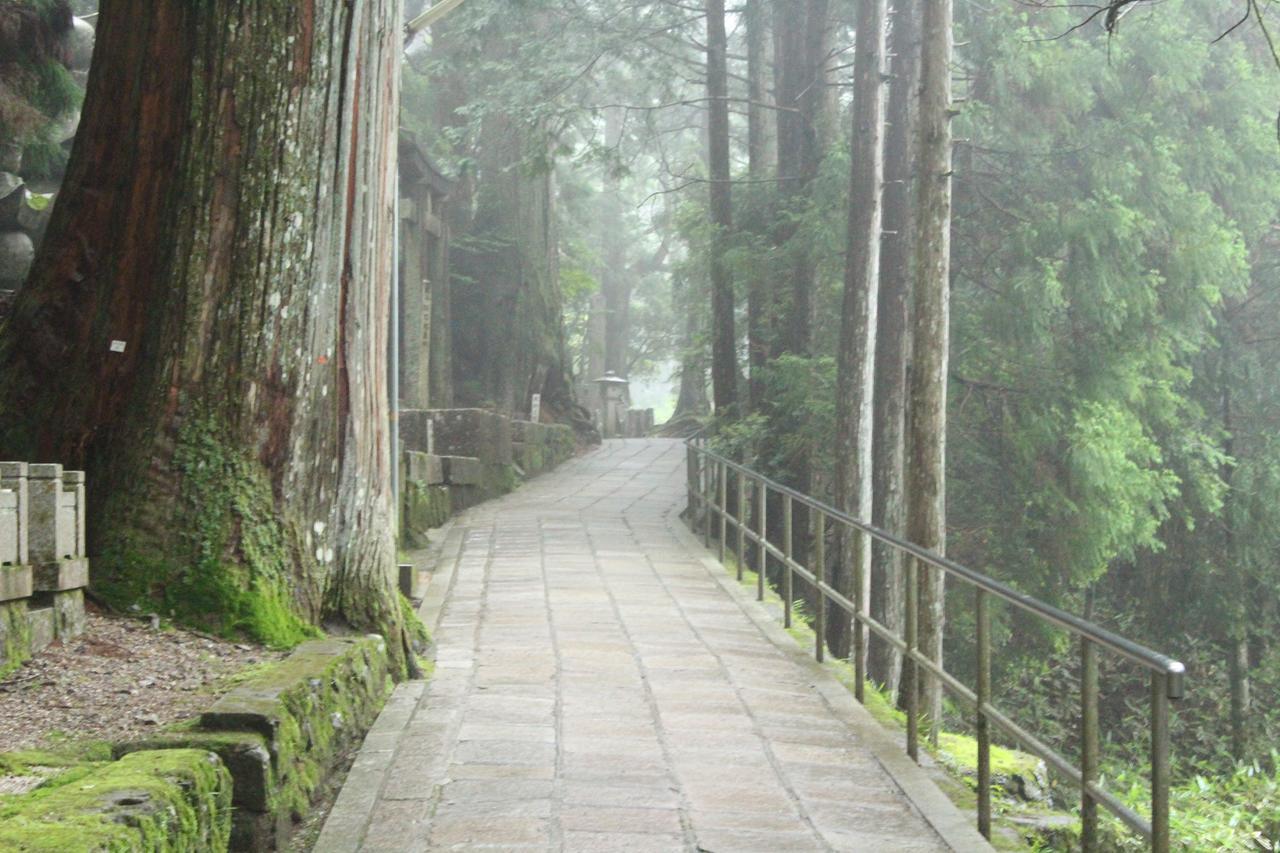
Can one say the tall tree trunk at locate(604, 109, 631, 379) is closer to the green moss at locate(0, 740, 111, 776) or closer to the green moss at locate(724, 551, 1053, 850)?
the green moss at locate(724, 551, 1053, 850)

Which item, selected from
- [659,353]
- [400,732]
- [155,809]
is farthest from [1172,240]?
[659,353]

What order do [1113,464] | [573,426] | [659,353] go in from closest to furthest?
[1113,464]
[573,426]
[659,353]

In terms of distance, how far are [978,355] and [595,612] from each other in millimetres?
8317

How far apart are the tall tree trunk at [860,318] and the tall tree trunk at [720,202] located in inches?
194

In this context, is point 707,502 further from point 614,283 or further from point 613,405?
point 614,283

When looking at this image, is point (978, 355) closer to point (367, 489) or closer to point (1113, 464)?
point (1113, 464)

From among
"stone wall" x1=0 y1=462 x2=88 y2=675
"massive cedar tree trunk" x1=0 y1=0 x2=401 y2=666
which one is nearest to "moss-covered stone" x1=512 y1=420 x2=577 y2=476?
"massive cedar tree trunk" x1=0 y1=0 x2=401 y2=666

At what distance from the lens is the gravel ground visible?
447 cm

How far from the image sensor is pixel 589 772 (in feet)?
17.3

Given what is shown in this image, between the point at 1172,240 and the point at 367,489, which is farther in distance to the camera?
the point at 1172,240

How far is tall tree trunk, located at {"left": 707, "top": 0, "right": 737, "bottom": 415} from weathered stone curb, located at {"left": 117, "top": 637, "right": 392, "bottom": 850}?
Result: 13598mm

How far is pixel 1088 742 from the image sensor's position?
434 centimetres

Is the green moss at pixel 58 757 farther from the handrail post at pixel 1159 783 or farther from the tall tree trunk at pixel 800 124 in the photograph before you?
the tall tree trunk at pixel 800 124

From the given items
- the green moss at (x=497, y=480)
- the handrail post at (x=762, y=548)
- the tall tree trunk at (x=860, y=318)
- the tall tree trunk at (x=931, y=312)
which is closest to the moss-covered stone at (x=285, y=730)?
the handrail post at (x=762, y=548)
